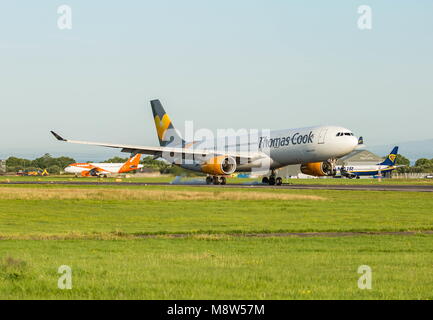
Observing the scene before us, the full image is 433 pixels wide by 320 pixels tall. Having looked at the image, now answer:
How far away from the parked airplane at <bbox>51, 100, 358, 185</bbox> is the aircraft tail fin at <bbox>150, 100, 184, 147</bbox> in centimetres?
192

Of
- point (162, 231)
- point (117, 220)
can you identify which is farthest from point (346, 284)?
point (117, 220)

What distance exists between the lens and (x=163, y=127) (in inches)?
3248

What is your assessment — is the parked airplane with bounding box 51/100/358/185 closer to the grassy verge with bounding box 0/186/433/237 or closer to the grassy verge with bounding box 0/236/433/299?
the grassy verge with bounding box 0/186/433/237

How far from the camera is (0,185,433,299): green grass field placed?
1184cm

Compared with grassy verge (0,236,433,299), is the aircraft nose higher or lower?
higher

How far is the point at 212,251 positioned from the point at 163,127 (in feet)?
213

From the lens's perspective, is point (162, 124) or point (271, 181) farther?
point (162, 124)

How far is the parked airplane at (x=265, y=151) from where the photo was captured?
60.5 metres

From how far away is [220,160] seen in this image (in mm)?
67562

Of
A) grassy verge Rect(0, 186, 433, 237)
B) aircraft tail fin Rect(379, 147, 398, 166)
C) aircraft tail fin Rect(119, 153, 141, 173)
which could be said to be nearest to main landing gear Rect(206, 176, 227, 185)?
grassy verge Rect(0, 186, 433, 237)

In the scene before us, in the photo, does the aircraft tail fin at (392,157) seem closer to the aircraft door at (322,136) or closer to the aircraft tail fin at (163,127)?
the aircraft tail fin at (163,127)

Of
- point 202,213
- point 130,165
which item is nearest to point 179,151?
point 202,213

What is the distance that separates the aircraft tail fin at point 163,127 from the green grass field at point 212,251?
42900 millimetres

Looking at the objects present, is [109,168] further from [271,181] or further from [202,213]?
[202,213]
